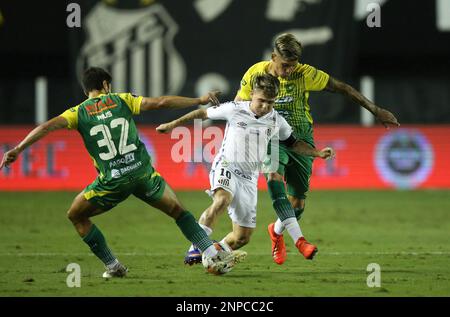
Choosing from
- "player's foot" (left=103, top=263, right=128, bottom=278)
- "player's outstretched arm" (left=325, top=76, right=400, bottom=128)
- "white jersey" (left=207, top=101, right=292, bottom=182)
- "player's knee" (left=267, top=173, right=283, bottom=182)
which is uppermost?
"player's outstretched arm" (left=325, top=76, right=400, bottom=128)

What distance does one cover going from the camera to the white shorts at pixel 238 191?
903cm

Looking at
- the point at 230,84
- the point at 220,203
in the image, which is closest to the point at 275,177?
the point at 220,203

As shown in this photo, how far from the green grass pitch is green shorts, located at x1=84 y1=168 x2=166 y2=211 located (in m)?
0.73

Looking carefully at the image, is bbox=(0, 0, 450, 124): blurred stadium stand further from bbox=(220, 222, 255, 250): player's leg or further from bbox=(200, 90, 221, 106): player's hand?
bbox=(200, 90, 221, 106): player's hand

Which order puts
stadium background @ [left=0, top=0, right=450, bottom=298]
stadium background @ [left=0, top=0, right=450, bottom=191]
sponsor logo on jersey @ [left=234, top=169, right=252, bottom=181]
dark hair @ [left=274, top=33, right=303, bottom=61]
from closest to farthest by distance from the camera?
sponsor logo on jersey @ [left=234, top=169, right=252, bottom=181]
dark hair @ [left=274, top=33, right=303, bottom=61]
stadium background @ [left=0, top=0, right=450, bottom=298]
stadium background @ [left=0, top=0, right=450, bottom=191]

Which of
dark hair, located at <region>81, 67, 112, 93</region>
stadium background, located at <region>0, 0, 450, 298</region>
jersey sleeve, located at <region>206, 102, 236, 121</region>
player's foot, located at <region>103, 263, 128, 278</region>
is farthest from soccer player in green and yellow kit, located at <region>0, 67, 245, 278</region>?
stadium background, located at <region>0, 0, 450, 298</region>

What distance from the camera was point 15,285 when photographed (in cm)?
834

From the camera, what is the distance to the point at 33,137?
8.12m

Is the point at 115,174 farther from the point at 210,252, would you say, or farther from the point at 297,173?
the point at 297,173

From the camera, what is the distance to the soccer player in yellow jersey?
31.1 feet

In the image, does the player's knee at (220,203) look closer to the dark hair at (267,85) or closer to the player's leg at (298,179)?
the dark hair at (267,85)

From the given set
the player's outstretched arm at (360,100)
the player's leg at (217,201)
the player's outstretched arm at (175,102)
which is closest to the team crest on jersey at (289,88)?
the player's outstretched arm at (360,100)

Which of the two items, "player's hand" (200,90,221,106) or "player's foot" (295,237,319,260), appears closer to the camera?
"player's hand" (200,90,221,106)

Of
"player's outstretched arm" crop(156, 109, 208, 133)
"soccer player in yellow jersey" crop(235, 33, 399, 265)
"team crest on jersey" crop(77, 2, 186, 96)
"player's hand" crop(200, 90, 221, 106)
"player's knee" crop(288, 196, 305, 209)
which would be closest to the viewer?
"player's hand" crop(200, 90, 221, 106)
